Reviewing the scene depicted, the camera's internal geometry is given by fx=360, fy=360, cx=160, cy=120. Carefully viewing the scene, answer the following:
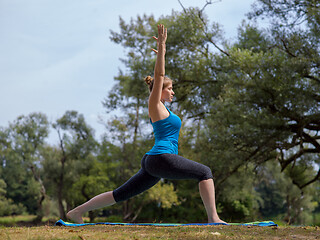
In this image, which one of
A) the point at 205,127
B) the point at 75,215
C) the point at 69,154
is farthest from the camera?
the point at 69,154

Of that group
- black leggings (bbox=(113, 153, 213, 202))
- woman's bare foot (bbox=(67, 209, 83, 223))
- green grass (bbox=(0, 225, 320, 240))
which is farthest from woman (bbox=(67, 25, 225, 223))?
woman's bare foot (bbox=(67, 209, 83, 223))

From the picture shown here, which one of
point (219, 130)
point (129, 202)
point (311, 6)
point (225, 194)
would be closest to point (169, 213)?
point (129, 202)

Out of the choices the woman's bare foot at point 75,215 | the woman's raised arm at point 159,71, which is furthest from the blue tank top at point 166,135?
the woman's bare foot at point 75,215

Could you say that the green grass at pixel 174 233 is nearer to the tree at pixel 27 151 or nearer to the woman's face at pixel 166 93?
the woman's face at pixel 166 93

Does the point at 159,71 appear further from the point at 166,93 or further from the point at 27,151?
the point at 27,151

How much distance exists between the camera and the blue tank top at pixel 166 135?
4.77 meters

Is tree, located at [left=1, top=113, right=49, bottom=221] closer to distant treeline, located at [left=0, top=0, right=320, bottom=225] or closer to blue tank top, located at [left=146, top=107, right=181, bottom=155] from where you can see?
distant treeline, located at [left=0, top=0, right=320, bottom=225]

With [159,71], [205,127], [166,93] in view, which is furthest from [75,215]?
[205,127]

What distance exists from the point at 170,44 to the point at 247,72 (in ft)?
17.7

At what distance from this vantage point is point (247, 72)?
13094 millimetres

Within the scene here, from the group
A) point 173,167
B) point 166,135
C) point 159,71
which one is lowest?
point 173,167

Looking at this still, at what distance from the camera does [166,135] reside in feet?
15.8

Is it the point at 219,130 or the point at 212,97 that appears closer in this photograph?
the point at 219,130

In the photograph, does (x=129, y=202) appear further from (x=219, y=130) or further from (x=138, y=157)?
(x=219, y=130)
